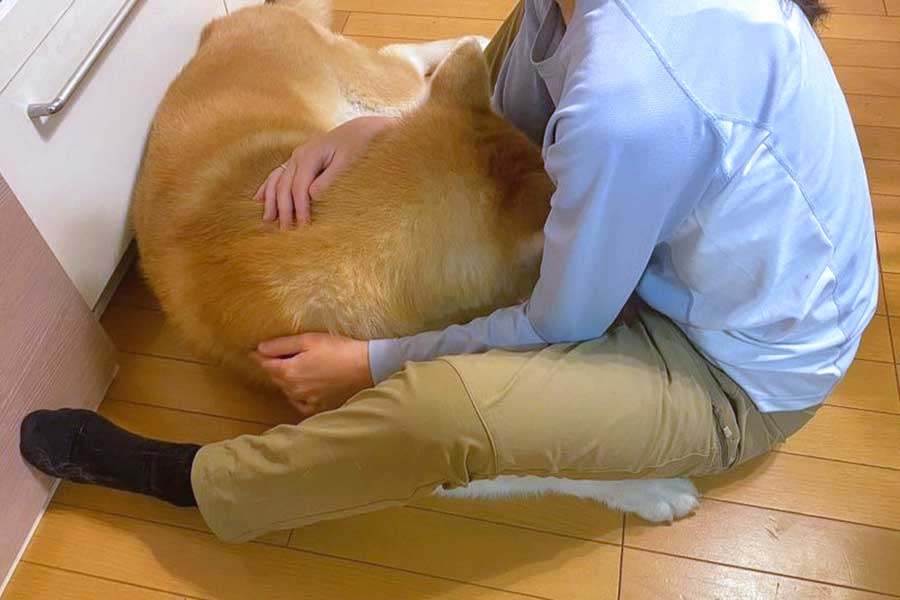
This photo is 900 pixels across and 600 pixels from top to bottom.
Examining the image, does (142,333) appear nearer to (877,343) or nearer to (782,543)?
(782,543)

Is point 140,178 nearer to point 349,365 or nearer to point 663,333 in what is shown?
point 349,365

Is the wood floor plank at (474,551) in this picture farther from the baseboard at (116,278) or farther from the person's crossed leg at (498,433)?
the baseboard at (116,278)

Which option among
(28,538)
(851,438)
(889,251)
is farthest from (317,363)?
(889,251)

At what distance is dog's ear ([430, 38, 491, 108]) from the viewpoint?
37.4 inches

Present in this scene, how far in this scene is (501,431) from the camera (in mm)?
899

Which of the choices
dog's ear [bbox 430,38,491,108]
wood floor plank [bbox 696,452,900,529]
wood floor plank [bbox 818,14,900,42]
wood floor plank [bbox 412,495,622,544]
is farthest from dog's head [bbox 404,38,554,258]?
wood floor plank [bbox 818,14,900,42]

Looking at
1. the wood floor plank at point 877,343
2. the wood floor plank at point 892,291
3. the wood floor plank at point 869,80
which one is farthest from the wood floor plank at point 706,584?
the wood floor plank at point 869,80

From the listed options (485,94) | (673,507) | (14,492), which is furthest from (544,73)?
(14,492)

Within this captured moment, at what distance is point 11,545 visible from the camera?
1094 mm

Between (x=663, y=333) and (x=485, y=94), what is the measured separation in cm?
38

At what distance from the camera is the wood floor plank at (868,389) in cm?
122

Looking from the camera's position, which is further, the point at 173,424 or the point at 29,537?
the point at 173,424

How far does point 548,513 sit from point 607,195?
22.5 inches

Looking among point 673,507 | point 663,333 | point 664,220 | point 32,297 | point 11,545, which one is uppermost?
point 664,220
